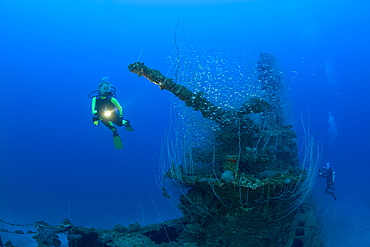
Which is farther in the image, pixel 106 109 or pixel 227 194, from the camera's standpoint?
pixel 106 109

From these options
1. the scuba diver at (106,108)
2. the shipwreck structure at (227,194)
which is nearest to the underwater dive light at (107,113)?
the scuba diver at (106,108)

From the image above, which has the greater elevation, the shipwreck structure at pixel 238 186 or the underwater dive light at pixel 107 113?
the underwater dive light at pixel 107 113

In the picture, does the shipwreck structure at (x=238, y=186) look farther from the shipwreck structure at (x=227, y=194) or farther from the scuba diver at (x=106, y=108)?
the scuba diver at (x=106, y=108)

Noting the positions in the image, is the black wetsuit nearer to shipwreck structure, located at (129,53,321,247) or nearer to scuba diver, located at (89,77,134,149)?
scuba diver, located at (89,77,134,149)

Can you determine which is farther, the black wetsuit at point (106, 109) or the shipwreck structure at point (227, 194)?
the black wetsuit at point (106, 109)

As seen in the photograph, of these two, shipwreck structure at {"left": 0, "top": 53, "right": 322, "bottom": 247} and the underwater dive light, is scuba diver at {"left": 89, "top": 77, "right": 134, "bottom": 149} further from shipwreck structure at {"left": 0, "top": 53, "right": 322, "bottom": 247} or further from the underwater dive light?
shipwreck structure at {"left": 0, "top": 53, "right": 322, "bottom": 247}

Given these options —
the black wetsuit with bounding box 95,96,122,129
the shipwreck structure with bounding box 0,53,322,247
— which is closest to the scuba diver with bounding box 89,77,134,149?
the black wetsuit with bounding box 95,96,122,129

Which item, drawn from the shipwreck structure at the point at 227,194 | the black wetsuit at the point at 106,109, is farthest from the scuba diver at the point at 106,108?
the shipwreck structure at the point at 227,194

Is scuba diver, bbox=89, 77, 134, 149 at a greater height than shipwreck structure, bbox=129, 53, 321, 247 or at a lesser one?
greater

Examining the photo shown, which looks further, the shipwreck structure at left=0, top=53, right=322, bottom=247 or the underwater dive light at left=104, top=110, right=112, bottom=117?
the underwater dive light at left=104, top=110, right=112, bottom=117

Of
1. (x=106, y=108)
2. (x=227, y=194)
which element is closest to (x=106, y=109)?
(x=106, y=108)

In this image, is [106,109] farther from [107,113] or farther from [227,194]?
[227,194]

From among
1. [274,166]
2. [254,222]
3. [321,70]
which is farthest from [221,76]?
[321,70]

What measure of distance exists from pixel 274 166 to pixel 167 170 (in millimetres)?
2338
